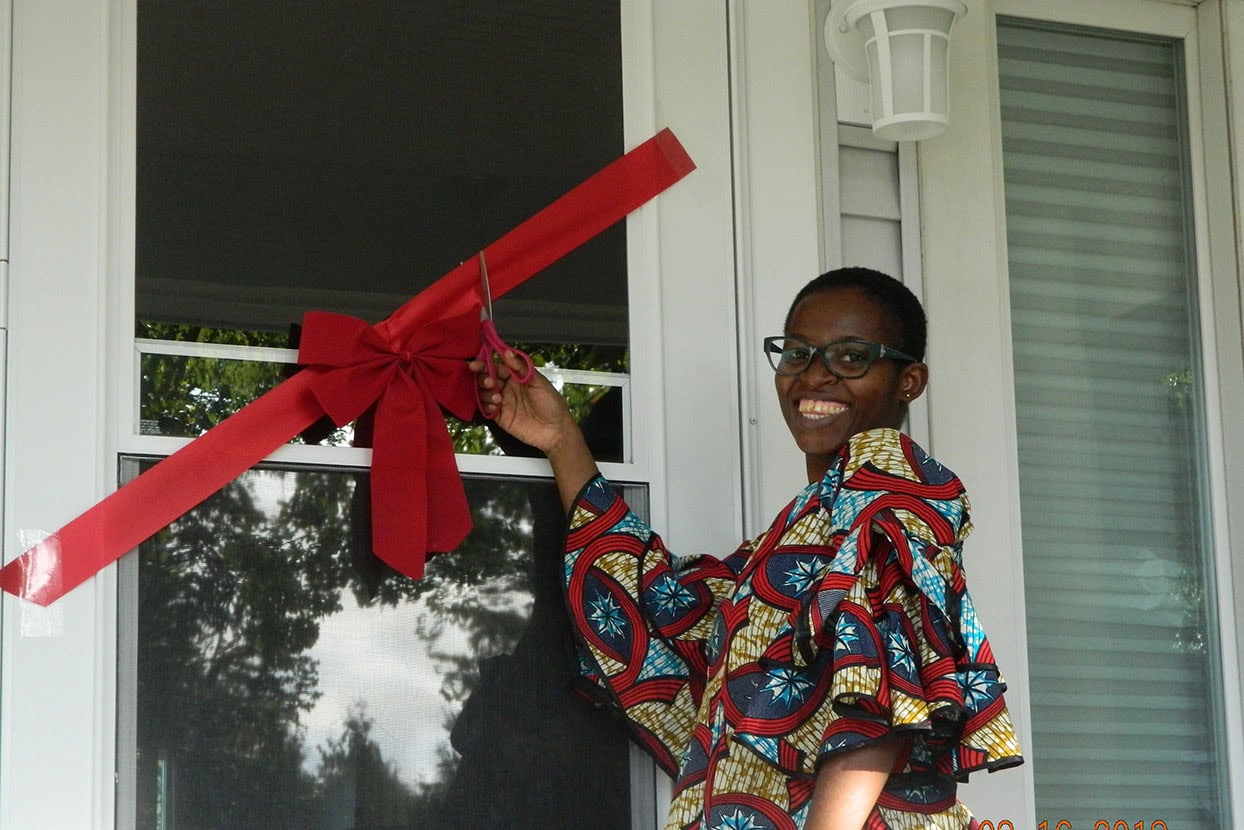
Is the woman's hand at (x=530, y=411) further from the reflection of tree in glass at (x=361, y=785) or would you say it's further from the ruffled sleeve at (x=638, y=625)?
the reflection of tree in glass at (x=361, y=785)

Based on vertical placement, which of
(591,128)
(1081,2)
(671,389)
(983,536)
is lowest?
(983,536)

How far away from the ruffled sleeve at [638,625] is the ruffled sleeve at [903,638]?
1.20 ft

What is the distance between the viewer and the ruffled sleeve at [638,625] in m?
2.29

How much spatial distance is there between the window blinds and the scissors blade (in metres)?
0.89

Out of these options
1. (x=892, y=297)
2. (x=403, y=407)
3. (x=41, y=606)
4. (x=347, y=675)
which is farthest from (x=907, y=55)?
(x=41, y=606)

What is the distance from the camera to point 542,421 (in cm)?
235

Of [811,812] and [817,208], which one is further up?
[817,208]

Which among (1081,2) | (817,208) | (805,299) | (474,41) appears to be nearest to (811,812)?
(805,299)

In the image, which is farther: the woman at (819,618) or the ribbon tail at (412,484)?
the ribbon tail at (412,484)

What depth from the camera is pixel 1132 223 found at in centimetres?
287

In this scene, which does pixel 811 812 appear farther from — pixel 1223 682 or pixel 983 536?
pixel 1223 682

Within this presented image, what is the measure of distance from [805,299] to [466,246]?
0.48m
